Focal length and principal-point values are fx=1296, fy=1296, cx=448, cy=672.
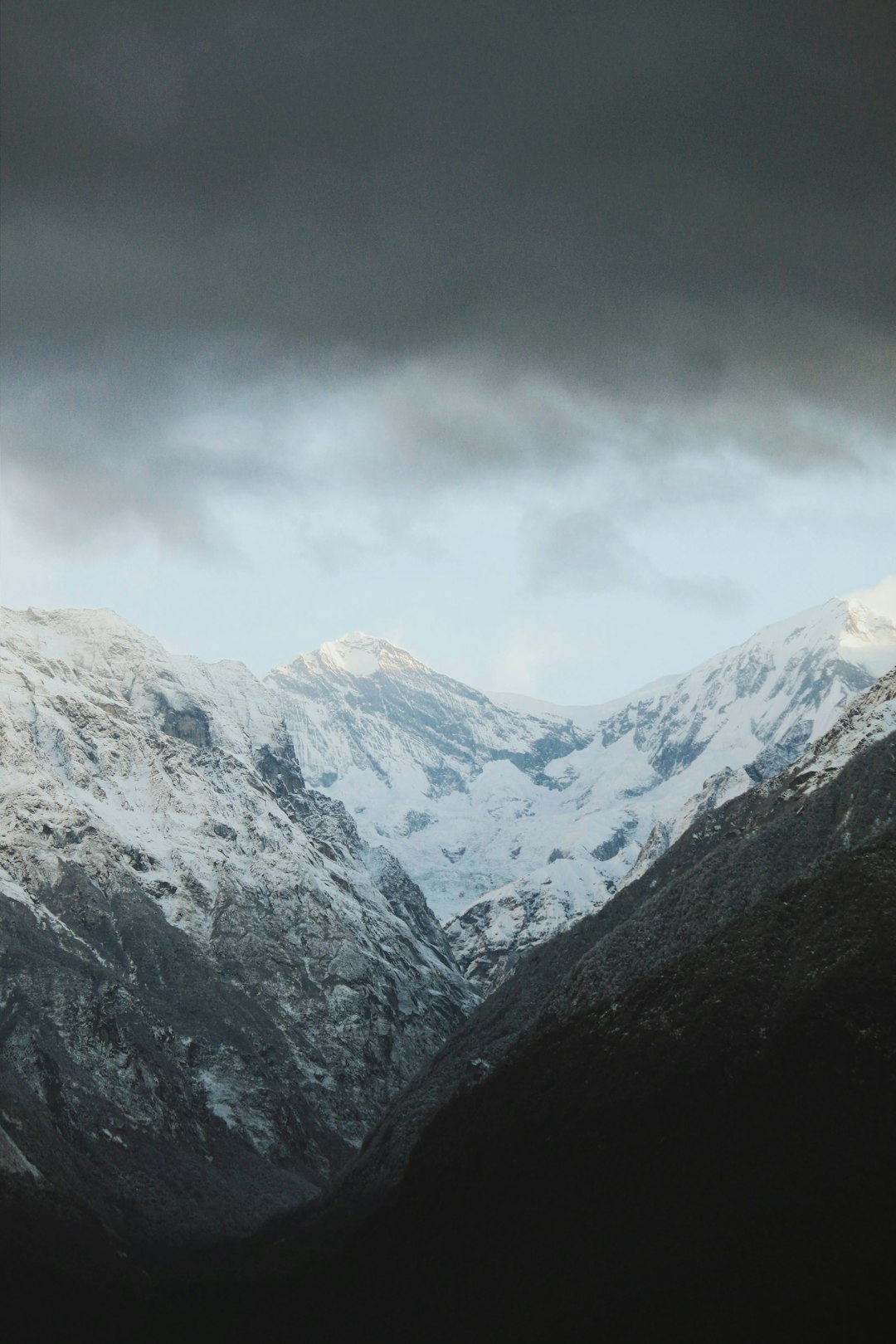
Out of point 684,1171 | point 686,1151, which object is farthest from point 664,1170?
point 686,1151

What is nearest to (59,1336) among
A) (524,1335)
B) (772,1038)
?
(524,1335)

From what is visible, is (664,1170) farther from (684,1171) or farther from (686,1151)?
(686,1151)

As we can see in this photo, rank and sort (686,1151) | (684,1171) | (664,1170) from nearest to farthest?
(684,1171)
(664,1170)
(686,1151)

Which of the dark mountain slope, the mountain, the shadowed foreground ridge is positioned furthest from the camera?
the shadowed foreground ridge

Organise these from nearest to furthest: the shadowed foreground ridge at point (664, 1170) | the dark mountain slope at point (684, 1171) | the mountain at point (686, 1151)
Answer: the dark mountain slope at point (684, 1171)
the mountain at point (686, 1151)
the shadowed foreground ridge at point (664, 1170)

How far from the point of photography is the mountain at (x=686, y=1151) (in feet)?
388

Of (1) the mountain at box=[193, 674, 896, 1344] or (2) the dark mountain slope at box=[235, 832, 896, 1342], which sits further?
(1) the mountain at box=[193, 674, 896, 1344]

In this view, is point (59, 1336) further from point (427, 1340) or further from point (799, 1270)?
point (799, 1270)

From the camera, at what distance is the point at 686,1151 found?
135m

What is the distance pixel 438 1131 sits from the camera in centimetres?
18712

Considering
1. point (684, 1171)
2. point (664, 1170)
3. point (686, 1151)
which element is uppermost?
point (686, 1151)

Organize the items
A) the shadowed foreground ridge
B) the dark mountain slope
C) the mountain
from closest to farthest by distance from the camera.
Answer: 1. the dark mountain slope
2. the mountain
3. the shadowed foreground ridge

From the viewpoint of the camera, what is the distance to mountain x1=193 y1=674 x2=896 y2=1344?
4651 inches

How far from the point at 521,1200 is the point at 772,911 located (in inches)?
1859
